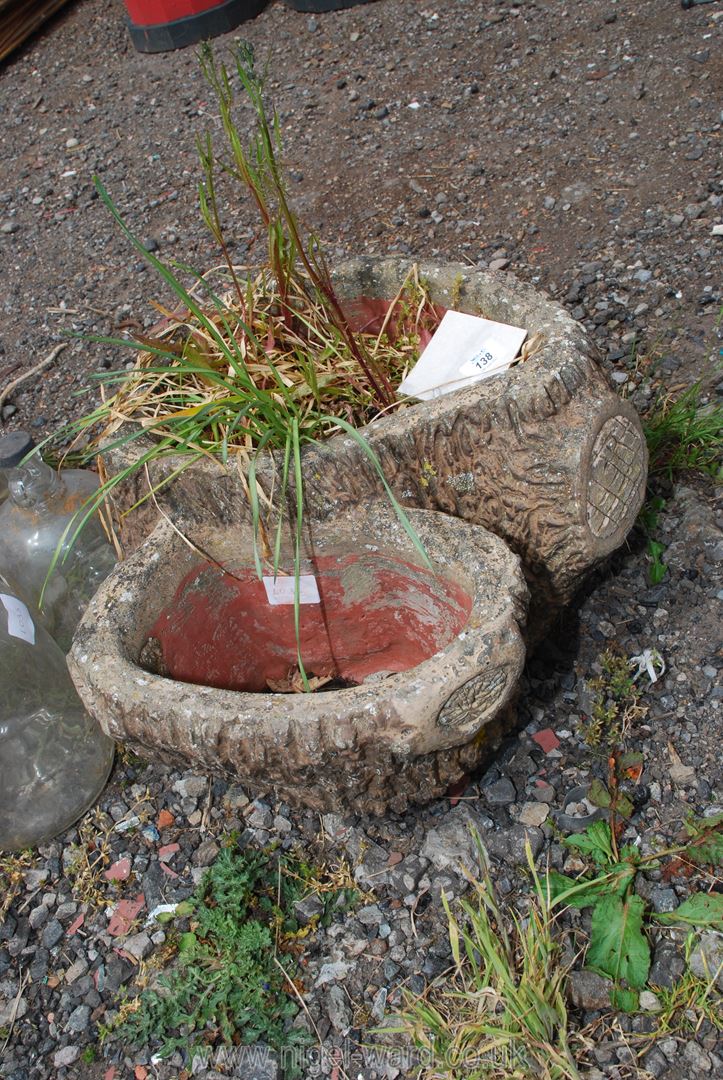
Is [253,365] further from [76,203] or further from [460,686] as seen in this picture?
[76,203]

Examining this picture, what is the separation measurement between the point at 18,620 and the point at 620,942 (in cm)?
135

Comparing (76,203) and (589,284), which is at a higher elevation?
(76,203)

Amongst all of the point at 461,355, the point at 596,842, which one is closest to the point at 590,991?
the point at 596,842

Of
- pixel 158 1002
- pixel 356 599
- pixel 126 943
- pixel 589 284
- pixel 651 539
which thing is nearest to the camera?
pixel 158 1002

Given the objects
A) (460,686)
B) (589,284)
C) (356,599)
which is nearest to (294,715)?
(460,686)

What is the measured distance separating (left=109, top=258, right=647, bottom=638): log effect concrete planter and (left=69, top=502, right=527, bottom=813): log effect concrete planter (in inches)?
3.5

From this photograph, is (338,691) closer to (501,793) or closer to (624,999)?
(501,793)

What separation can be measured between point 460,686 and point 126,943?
0.93m

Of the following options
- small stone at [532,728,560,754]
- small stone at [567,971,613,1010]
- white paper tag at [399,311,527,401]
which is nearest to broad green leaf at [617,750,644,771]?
small stone at [532,728,560,754]

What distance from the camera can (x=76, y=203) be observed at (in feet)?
14.2

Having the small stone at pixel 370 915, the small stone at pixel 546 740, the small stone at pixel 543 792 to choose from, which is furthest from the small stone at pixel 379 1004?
the small stone at pixel 546 740

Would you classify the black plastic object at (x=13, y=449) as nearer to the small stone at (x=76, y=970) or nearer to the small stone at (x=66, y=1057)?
the small stone at (x=76, y=970)

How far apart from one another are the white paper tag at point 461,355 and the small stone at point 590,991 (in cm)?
113

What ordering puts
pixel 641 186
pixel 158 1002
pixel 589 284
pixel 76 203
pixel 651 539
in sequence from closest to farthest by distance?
1. pixel 158 1002
2. pixel 651 539
3. pixel 589 284
4. pixel 641 186
5. pixel 76 203
